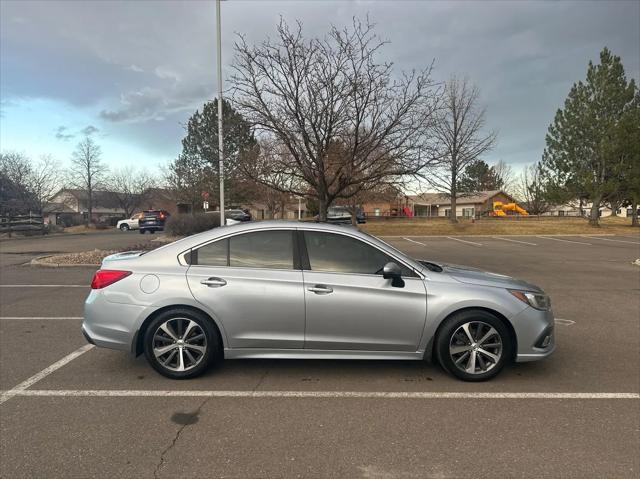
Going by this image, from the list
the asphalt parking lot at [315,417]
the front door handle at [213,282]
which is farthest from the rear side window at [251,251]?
the asphalt parking lot at [315,417]

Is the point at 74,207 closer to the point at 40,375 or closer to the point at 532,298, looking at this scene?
the point at 40,375

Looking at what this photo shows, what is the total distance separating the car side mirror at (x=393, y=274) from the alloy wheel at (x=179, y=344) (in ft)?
6.02

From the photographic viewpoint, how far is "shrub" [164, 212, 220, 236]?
2094cm

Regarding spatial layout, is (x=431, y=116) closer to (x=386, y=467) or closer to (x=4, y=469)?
(x=386, y=467)

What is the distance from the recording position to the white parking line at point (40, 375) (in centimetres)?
376

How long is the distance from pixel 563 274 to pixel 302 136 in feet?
26.1

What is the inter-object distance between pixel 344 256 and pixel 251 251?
93 cm

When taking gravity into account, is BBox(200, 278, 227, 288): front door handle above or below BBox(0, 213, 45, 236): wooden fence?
below

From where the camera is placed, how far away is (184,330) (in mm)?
4031

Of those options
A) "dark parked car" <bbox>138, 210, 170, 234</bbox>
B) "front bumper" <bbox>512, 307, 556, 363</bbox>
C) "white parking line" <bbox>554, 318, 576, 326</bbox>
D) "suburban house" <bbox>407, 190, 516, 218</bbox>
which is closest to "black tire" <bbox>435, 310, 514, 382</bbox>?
"front bumper" <bbox>512, 307, 556, 363</bbox>

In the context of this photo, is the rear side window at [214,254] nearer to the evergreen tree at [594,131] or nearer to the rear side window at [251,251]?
the rear side window at [251,251]

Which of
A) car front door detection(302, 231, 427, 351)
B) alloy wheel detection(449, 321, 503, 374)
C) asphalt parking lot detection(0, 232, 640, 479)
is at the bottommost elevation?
asphalt parking lot detection(0, 232, 640, 479)

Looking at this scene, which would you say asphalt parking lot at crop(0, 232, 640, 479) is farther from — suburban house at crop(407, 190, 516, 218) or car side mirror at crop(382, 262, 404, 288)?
suburban house at crop(407, 190, 516, 218)

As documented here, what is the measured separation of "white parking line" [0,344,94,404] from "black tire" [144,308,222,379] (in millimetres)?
1125
